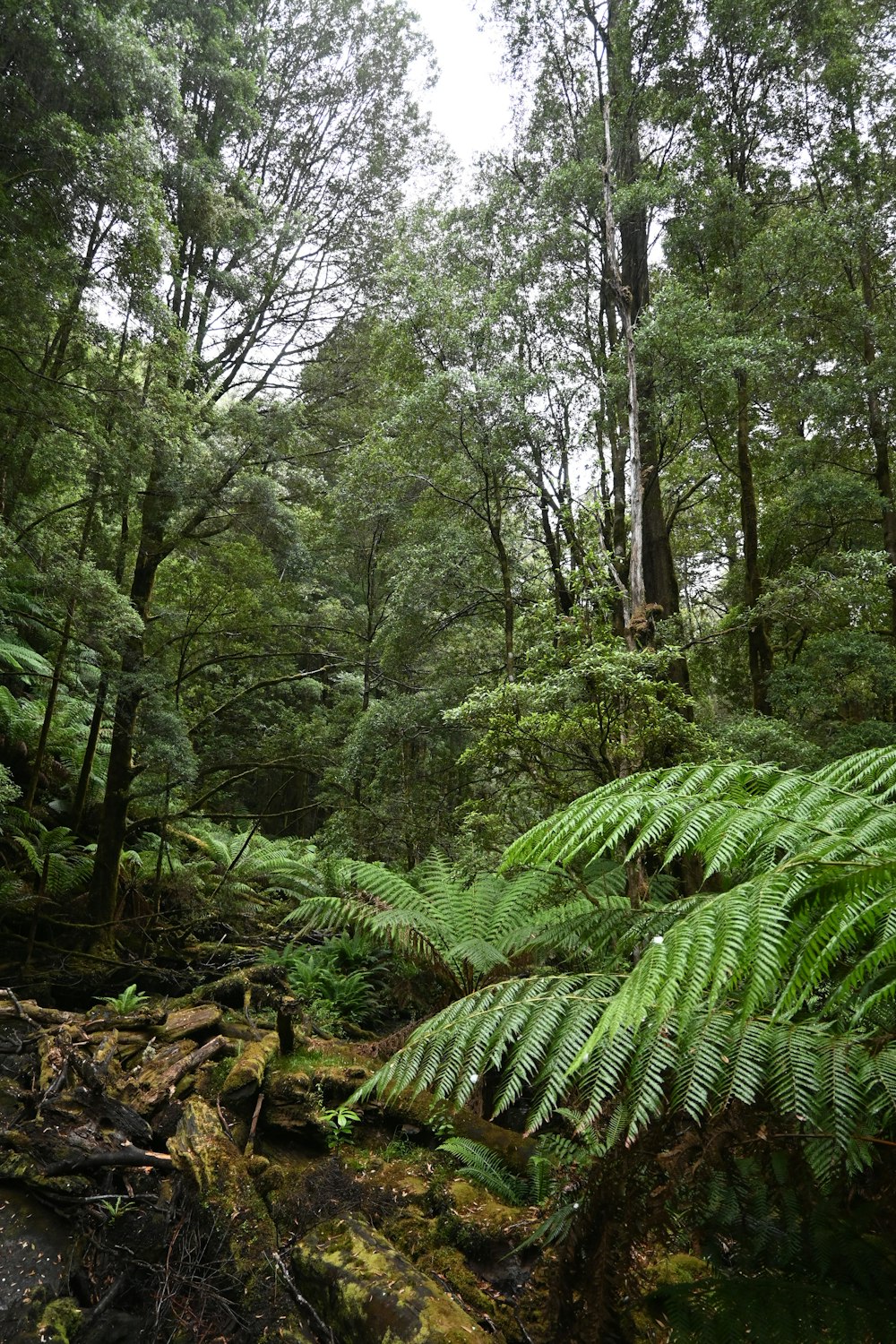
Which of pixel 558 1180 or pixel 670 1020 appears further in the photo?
pixel 558 1180

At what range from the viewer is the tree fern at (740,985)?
3.97 feet

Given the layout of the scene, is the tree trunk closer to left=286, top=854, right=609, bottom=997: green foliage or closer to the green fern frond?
left=286, top=854, right=609, bottom=997: green foliage

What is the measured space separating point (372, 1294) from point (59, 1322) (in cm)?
104

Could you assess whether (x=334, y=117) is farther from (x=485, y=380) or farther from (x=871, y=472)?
(x=871, y=472)

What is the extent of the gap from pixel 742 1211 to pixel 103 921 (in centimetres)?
625

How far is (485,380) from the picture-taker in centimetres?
664

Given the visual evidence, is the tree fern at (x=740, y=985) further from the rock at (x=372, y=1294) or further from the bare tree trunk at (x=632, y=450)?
the bare tree trunk at (x=632, y=450)

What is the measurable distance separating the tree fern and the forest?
0.02 meters

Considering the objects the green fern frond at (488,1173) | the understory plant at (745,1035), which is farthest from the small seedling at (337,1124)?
the understory plant at (745,1035)

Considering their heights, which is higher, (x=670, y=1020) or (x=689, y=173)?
(x=689, y=173)

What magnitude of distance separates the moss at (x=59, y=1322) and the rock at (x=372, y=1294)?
27.2 inches

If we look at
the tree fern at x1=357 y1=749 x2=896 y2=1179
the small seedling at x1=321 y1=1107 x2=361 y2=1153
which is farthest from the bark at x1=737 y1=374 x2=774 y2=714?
the tree fern at x1=357 y1=749 x2=896 y2=1179

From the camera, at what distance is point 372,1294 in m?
2.04

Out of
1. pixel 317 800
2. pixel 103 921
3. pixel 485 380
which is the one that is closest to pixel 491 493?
pixel 485 380
